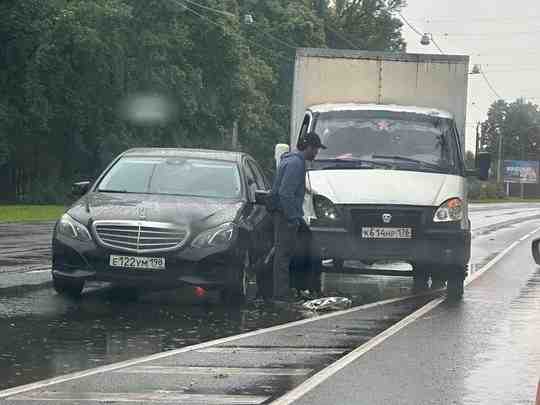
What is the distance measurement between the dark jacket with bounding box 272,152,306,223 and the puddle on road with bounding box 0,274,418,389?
1054 millimetres

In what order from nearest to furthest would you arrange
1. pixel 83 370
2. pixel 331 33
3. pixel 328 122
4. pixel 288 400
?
pixel 288 400 < pixel 83 370 < pixel 328 122 < pixel 331 33

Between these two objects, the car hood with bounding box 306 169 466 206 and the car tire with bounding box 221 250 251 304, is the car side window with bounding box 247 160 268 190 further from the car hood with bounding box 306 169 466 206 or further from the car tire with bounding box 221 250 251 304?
the car tire with bounding box 221 250 251 304

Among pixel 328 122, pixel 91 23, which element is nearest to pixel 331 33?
pixel 91 23

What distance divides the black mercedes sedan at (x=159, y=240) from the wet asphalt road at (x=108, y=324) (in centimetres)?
31

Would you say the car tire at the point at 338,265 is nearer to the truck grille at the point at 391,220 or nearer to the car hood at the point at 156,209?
the truck grille at the point at 391,220

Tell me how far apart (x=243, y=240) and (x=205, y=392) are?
16.9 feet

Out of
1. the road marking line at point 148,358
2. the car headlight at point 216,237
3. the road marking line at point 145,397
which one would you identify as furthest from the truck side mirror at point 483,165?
the road marking line at point 145,397

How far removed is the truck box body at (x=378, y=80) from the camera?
17906mm

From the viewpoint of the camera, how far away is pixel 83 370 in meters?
9.02

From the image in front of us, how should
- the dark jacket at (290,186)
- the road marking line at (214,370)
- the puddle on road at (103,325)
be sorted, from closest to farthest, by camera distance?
the road marking line at (214,370) → the puddle on road at (103,325) → the dark jacket at (290,186)

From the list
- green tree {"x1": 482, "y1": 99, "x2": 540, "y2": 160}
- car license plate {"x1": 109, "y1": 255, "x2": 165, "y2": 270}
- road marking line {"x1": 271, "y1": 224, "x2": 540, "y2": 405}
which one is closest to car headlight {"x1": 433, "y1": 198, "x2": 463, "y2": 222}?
road marking line {"x1": 271, "y1": 224, "x2": 540, "y2": 405}

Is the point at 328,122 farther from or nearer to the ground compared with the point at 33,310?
farther from the ground

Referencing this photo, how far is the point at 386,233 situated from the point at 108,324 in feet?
14.1

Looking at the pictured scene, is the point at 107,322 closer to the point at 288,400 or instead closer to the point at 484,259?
the point at 288,400
